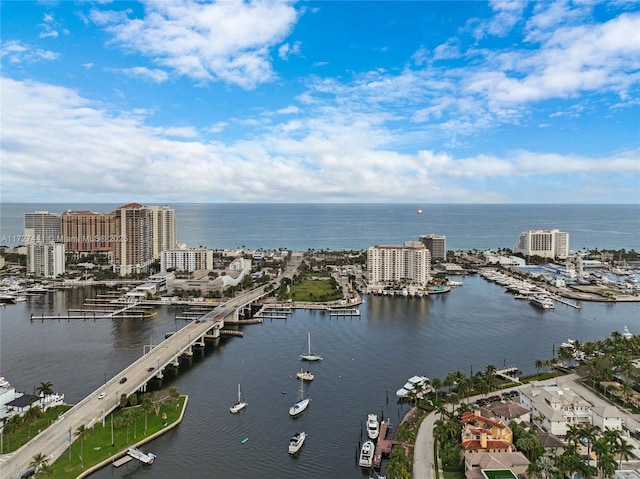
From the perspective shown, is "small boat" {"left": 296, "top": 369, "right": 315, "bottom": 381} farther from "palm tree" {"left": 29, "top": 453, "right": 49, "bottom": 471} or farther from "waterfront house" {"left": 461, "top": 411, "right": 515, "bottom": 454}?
"palm tree" {"left": 29, "top": 453, "right": 49, "bottom": 471}

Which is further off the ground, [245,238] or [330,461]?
[245,238]

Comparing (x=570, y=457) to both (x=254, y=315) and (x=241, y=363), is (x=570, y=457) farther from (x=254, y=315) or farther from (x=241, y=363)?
(x=254, y=315)

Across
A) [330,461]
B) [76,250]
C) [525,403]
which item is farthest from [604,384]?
[76,250]

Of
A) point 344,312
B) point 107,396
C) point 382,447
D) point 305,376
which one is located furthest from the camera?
point 344,312

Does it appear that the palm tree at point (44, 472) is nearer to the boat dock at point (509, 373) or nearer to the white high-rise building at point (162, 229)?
the boat dock at point (509, 373)

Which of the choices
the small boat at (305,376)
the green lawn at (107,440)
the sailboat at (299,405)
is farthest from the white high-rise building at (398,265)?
the green lawn at (107,440)

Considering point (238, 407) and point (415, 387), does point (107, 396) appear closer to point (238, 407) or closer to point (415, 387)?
point (238, 407)

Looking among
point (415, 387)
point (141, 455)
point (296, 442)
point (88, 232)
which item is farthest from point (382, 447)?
point (88, 232)
